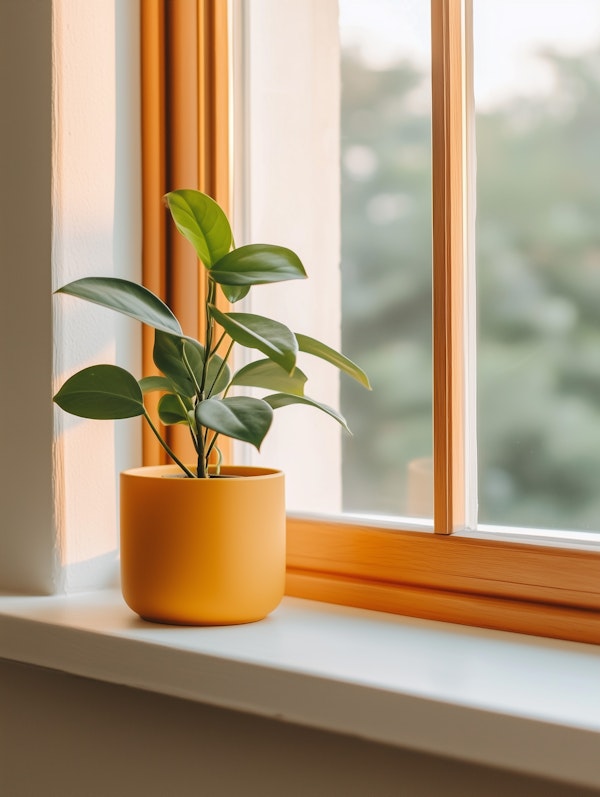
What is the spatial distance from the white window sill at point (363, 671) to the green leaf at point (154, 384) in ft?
0.81

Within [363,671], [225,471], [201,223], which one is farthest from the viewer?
[225,471]

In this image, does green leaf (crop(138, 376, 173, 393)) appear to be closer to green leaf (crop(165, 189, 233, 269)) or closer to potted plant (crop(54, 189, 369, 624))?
potted plant (crop(54, 189, 369, 624))

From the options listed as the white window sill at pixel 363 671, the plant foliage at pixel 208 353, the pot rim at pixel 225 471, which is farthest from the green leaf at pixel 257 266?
the white window sill at pixel 363 671

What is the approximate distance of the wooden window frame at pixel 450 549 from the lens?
2.94 feet

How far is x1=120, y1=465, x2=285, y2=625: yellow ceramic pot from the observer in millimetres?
Result: 902

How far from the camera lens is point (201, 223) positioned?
2.96 feet

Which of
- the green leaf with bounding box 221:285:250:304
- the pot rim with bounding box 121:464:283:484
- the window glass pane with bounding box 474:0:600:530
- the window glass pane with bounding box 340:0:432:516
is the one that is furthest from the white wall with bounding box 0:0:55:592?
the window glass pane with bounding box 474:0:600:530

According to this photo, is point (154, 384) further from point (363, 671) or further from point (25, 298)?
point (363, 671)

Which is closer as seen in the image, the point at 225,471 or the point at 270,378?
the point at 270,378

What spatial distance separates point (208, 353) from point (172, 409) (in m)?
0.08

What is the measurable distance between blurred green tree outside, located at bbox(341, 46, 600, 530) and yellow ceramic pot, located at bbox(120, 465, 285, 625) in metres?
0.21

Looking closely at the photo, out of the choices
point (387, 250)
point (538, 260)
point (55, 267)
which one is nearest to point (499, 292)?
point (538, 260)

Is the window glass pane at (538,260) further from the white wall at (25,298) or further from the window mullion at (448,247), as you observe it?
the white wall at (25,298)

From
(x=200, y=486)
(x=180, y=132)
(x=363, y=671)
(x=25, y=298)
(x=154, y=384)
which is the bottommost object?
(x=363, y=671)
